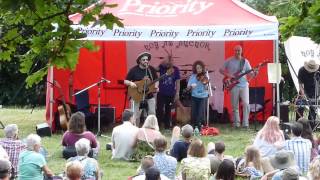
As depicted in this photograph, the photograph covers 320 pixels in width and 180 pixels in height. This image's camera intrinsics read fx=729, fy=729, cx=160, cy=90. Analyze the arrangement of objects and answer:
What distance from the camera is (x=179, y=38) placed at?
1328cm

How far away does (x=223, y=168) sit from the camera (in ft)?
23.3

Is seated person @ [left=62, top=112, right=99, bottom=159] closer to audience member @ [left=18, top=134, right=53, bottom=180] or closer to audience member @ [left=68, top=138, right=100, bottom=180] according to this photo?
audience member @ [left=18, top=134, right=53, bottom=180]

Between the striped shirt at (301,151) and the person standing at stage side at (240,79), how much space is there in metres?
5.95

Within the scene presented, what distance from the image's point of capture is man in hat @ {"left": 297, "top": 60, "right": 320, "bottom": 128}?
45.1 ft

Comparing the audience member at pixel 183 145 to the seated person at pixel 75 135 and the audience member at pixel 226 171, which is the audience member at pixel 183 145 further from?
the audience member at pixel 226 171

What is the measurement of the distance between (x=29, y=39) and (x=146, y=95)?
10508 mm

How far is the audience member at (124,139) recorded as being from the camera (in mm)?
10773

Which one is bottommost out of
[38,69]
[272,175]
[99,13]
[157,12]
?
[272,175]

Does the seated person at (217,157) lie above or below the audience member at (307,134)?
below

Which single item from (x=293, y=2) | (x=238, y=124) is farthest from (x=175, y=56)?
(x=293, y=2)

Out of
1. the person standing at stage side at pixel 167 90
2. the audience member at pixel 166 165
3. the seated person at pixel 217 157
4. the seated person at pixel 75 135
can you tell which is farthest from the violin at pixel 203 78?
the audience member at pixel 166 165

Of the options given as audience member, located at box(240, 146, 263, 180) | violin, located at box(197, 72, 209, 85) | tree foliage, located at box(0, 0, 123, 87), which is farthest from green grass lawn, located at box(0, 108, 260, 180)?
tree foliage, located at box(0, 0, 123, 87)

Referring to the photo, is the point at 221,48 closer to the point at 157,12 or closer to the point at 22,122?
the point at 157,12

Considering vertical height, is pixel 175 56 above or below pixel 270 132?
above
